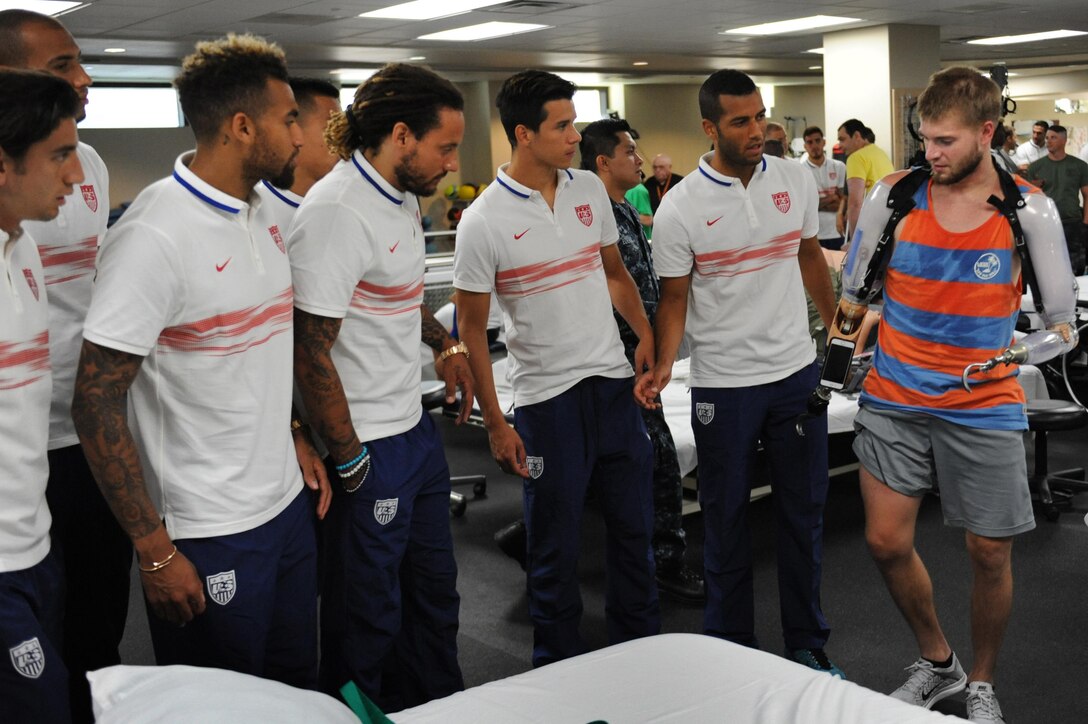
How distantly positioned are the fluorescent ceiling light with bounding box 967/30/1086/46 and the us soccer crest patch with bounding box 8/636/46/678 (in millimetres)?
14814

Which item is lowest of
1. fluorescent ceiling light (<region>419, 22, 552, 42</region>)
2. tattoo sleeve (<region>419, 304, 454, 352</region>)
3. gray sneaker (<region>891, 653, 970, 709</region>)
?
gray sneaker (<region>891, 653, 970, 709</region>)

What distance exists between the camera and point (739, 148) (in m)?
3.00

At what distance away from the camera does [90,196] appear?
2309 millimetres

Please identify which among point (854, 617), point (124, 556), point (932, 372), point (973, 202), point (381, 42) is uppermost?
point (381, 42)

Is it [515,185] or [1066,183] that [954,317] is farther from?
[1066,183]

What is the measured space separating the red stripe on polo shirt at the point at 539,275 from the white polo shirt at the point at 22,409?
1267 millimetres

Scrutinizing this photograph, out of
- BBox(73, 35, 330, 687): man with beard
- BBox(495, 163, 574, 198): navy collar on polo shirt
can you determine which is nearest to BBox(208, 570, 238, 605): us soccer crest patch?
BBox(73, 35, 330, 687): man with beard

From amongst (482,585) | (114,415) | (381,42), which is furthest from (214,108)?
(381,42)

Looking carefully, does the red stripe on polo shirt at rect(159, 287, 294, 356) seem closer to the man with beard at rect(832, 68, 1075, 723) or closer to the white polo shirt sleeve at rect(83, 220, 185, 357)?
the white polo shirt sleeve at rect(83, 220, 185, 357)

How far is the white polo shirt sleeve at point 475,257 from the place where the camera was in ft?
9.36

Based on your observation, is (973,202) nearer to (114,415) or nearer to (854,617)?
(854,617)

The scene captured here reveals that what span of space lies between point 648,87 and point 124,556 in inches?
691

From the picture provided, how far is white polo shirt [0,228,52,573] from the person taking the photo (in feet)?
5.80

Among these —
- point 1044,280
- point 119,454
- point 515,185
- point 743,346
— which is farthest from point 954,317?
point 119,454
